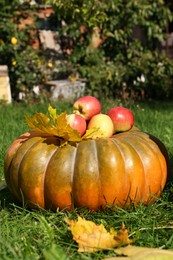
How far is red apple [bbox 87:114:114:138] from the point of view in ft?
8.51

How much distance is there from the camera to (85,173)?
7.91 feet

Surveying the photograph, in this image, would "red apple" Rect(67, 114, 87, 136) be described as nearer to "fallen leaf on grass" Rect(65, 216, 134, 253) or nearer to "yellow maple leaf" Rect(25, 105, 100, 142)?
"yellow maple leaf" Rect(25, 105, 100, 142)

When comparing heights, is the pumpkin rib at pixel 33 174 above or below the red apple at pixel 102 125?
below

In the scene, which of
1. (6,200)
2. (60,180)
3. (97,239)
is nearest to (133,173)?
(60,180)

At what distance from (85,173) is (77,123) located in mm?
329

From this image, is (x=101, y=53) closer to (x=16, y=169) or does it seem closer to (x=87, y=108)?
(x=87, y=108)

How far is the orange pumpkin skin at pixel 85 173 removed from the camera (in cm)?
243

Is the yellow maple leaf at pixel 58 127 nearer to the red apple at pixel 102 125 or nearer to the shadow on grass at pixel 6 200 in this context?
the red apple at pixel 102 125

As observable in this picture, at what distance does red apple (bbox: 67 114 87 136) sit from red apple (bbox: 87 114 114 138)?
0.06 m

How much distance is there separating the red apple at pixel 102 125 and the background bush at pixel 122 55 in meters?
5.01

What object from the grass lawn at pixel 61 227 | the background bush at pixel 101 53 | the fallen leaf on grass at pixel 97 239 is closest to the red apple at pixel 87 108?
the grass lawn at pixel 61 227

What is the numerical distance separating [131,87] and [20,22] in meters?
2.24

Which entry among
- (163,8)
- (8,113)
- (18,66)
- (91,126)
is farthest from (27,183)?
(163,8)

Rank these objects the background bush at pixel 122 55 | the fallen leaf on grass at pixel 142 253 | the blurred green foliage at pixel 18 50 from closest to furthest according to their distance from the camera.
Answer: the fallen leaf on grass at pixel 142 253 → the blurred green foliage at pixel 18 50 → the background bush at pixel 122 55
